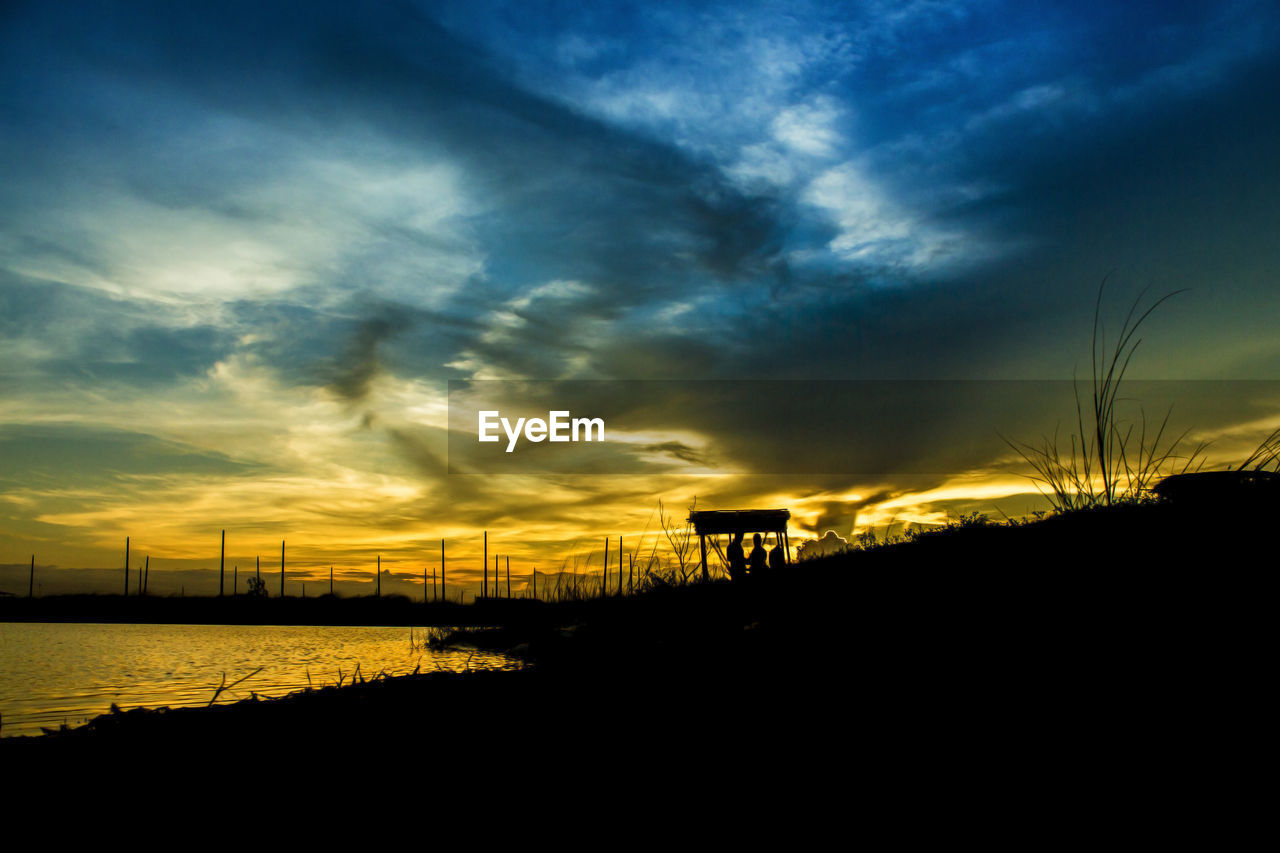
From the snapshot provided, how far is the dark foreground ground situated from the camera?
312 cm

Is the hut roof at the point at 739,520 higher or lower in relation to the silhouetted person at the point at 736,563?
higher

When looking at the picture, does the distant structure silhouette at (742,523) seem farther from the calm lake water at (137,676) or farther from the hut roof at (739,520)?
the calm lake water at (137,676)

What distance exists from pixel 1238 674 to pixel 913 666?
5.24 feet

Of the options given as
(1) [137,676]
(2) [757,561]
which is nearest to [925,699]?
(2) [757,561]

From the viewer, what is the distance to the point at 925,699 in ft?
12.5

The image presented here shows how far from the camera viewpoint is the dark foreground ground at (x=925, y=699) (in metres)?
3.12

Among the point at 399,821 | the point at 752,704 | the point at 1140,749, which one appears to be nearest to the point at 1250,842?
the point at 1140,749

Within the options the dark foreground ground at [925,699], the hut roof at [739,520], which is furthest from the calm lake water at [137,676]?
the hut roof at [739,520]

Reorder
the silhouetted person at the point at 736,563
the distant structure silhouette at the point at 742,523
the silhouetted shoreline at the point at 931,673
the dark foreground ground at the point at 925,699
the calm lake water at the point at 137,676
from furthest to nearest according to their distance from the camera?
the distant structure silhouette at the point at 742,523
the silhouetted person at the point at 736,563
the calm lake water at the point at 137,676
the silhouetted shoreline at the point at 931,673
the dark foreground ground at the point at 925,699

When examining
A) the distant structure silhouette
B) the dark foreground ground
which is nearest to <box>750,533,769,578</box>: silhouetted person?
the distant structure silhouette

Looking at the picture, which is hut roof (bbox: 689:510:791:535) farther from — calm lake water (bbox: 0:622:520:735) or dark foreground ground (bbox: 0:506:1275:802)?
dark foreground ground (bbox: 0:506:1275:802)

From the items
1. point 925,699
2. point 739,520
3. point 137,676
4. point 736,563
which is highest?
point 739,520

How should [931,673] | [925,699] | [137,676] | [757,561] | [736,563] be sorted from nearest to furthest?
1. [925,699]
2. [931,673]
3. [736,563]
4. [757,561]
5. [137,676]

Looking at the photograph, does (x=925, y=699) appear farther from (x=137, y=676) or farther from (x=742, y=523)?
(x=137, y=676)
